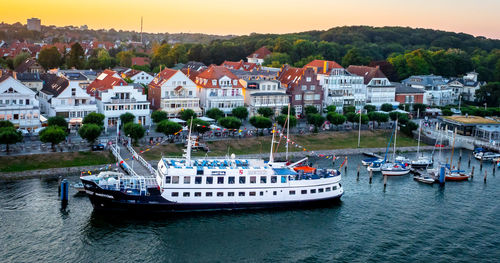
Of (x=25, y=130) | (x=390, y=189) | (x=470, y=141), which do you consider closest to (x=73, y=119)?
(x=25, y=130)

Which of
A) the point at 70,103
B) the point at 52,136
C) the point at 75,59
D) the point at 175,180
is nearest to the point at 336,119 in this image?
the point at 70,103

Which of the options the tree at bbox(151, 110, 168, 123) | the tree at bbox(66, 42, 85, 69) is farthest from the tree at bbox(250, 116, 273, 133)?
the tree at bbox(66, 42, 85, 69)

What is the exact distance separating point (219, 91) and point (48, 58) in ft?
184

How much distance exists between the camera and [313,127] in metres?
81.8

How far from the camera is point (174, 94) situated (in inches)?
3305

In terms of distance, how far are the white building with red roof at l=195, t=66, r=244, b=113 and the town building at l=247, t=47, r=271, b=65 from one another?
168 feet

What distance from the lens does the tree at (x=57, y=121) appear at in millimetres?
66938

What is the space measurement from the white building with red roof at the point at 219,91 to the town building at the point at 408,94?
36970 mm

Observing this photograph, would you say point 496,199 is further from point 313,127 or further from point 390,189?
point 313,127

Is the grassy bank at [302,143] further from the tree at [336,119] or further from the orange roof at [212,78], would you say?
the orange roof at [212,78]

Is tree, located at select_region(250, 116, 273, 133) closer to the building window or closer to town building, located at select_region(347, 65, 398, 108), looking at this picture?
the building window

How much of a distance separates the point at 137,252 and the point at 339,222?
1805 cm

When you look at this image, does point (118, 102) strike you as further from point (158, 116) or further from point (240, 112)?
point (240, 112)

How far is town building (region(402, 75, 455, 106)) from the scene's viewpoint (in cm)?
11262
